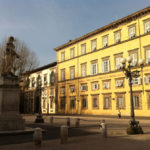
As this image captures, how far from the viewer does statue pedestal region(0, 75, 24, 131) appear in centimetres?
1217

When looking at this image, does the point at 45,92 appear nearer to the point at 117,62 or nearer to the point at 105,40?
the point at 105,40

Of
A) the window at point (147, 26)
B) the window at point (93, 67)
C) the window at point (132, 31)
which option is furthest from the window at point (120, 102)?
the window at point (147, 26)

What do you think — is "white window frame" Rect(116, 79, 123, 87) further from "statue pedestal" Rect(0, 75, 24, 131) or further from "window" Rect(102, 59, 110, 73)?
"statue pedestal" Rect(0, 75, 24, 131)

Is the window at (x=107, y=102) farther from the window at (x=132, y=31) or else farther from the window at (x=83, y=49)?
the window at (x=83, y=49)

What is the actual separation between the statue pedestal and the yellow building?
19.3 m

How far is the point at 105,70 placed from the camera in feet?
110

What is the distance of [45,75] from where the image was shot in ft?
161

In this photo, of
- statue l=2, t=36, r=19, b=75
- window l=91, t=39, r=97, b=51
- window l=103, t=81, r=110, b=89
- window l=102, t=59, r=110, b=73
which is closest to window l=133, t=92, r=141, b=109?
window l=103, t=81, r=110, b=89

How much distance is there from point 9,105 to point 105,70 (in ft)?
75.8

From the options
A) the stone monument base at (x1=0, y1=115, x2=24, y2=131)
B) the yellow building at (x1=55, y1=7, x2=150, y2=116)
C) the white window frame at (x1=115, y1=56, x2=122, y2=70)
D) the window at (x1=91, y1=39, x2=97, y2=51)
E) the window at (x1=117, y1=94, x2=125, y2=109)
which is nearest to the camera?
the stone monument base at (x1=0, y1=115, x2=24, y2=131)

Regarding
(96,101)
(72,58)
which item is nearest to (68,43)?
(72,58)

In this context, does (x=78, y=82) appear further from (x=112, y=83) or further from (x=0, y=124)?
(x=0, y=124)

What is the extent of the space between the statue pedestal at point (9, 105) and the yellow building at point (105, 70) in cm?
1935

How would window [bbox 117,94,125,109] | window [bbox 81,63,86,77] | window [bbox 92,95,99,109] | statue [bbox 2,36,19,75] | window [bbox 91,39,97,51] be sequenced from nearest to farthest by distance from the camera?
statue [bbox 2,36,19,75], window [bbox 117,94,125,109], window [bbox 92,95,99,109], window [bbox 91,39,97,51], window [bbox 81,63,86,77]
